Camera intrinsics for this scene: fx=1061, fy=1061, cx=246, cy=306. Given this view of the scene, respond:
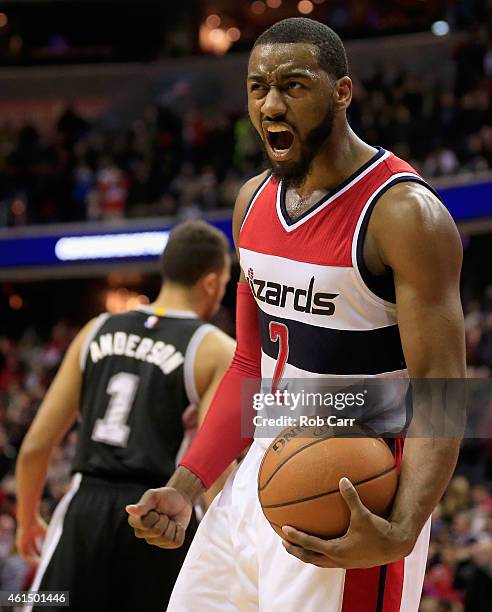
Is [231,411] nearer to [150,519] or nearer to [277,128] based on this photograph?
[150,519]

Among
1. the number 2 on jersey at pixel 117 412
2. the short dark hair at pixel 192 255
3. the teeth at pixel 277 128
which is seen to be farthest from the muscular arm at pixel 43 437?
the teeth at pixel 277 128

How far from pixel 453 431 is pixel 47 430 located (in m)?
2.29

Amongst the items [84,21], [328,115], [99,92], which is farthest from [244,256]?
[84,21]

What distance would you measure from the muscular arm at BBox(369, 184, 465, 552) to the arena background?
8.18 meters

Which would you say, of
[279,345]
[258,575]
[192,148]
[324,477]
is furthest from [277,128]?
[192,148]

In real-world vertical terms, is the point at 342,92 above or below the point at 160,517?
above

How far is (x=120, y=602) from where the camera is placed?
13.6 ft

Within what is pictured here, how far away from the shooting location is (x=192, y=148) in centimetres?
1889

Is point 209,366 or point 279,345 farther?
point 209,366

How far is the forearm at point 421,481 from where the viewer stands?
2.41 m

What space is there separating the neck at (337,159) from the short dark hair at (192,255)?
5.16ft

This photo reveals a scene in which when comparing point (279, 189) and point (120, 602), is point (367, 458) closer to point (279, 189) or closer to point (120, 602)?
point (279, 189)

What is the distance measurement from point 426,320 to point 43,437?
90.5 inches

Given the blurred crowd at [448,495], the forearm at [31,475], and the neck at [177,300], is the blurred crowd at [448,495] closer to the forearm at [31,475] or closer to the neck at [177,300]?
the neck at [177,300]
